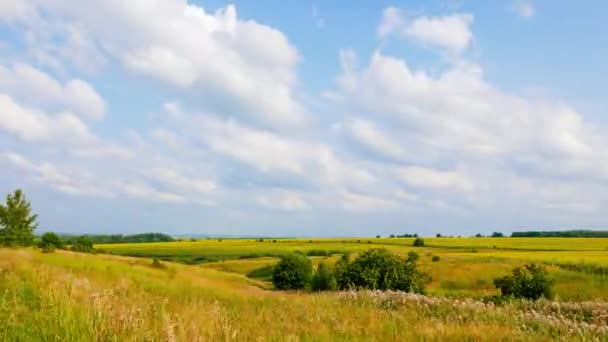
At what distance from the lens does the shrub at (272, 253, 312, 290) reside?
47344mm

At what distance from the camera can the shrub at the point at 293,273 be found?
155 ft

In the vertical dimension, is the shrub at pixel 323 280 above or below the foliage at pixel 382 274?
below

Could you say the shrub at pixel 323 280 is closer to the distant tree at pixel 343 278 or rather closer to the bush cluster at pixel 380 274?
the bush cluster at pixel 380 274

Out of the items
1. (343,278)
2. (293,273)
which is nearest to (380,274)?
(343,278)

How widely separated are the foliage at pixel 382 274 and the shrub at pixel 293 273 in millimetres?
13164

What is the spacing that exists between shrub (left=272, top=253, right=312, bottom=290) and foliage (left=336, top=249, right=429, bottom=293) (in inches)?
518

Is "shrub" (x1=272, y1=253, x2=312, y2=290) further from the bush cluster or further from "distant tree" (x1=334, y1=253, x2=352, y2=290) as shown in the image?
"distant tree" (x1=334, y1=253, x2=352, y2=290)

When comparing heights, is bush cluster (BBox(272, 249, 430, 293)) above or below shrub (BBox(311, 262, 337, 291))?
above

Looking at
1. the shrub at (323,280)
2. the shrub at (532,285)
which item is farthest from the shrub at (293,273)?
the shrub at (532,285)

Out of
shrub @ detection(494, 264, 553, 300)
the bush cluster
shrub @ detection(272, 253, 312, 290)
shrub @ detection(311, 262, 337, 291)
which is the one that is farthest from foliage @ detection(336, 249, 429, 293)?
shrub @ detection(272, 253, 312, 290)

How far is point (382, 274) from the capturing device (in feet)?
107

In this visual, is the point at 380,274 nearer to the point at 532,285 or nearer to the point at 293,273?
the point at 532,285

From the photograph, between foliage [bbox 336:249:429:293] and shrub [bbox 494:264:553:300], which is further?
foliage [bbox 336:249:429:293]

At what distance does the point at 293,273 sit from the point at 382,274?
1672cm
